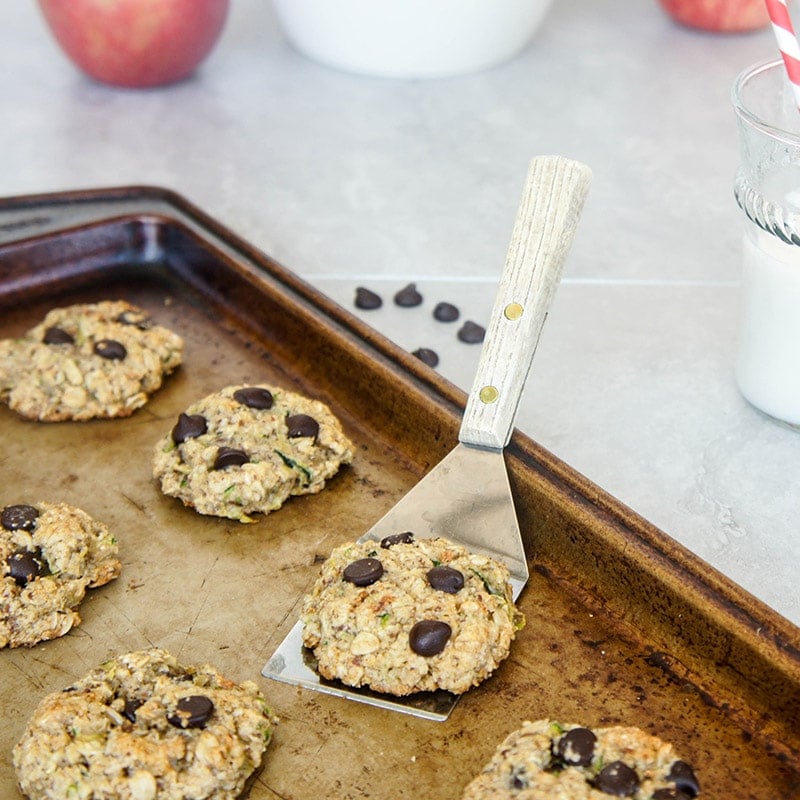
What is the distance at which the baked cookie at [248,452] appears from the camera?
5.13 feet

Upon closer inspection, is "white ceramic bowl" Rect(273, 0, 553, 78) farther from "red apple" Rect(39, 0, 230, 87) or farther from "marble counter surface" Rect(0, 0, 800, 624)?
"red apple" Rect(39, 0, 230, 87)

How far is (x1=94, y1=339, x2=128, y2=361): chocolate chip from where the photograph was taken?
1786 mm

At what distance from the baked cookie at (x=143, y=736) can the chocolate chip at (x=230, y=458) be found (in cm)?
34

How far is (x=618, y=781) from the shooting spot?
3.76ft

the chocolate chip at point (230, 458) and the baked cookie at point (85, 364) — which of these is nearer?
the chocolate chip at point (230, 458)

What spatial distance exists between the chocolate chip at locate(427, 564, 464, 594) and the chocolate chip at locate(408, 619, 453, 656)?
6cm

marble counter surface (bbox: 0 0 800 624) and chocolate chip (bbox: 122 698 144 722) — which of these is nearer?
chocolate chip (bbox: 122 698 144 722)

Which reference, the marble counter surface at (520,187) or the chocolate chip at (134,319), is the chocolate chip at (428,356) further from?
the chocolate chip at (134,319)

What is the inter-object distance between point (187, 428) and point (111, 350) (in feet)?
0.81

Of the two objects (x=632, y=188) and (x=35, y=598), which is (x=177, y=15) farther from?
(x=35, y=598)

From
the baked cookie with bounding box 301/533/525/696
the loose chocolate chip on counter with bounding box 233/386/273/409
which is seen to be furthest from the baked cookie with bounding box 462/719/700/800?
the loose chocolate chip on counter with bounding box 233/386/273/409

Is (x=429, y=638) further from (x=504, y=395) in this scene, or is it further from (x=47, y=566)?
(x=47, y=566)

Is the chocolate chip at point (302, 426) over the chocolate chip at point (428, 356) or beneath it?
over

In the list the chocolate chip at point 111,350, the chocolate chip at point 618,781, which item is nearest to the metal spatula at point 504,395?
the chocolate chip at point 618,781
